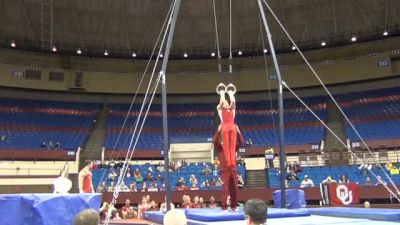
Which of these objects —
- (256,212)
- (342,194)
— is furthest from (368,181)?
(256,212)

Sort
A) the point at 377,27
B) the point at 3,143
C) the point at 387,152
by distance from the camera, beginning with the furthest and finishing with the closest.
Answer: the point at 377,27 → the point at 3,143 → the point at 387,152

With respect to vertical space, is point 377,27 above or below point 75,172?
above

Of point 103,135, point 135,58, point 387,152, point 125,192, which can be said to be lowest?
point 125,192

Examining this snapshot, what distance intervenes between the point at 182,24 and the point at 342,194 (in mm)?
17650

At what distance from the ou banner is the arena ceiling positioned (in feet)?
46.9

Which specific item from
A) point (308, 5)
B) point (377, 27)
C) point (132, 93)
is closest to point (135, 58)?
point (132, 93)

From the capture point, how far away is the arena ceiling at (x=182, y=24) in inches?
1019

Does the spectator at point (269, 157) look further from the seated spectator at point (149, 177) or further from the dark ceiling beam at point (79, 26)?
the dark ceiling beam at point (79, 26)

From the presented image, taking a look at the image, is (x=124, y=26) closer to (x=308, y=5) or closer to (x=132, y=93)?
(x=132, y=93)

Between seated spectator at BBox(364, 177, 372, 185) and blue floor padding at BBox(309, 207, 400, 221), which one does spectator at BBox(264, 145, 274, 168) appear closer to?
seated spectator at BBox(364, 177, 372, 185)

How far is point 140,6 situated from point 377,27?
15.2 meters

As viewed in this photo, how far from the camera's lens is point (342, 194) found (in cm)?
1371

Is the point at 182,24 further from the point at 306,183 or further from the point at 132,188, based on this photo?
the point at 306,183

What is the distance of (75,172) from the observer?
24859 millimetres
